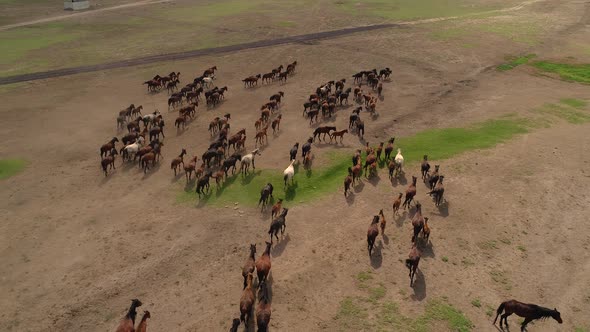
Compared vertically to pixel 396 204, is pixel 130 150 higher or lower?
higher

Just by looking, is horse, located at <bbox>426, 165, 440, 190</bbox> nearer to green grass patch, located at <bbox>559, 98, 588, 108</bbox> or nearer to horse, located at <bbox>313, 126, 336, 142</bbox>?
horse, located at <bbox>313, 126, 336, 142</bbox>

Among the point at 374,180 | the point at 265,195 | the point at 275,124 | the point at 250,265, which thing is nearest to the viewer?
the point at 250,265

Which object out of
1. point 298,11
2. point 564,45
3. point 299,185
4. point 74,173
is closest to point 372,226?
point 299,185

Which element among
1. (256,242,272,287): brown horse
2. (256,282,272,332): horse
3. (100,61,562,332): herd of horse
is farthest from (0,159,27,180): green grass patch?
(256,282,272,332): horse

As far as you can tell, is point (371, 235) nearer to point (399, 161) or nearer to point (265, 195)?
point (265, 195)

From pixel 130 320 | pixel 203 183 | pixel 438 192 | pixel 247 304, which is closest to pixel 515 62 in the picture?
pixel 438 192

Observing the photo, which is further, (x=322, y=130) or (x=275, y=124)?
(x=275, y=124)

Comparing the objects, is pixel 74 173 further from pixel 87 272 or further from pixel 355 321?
pixel 355 321

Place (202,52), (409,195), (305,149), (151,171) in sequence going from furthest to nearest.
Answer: (202,52) < (305,149) < (151,171) < (409,195)
